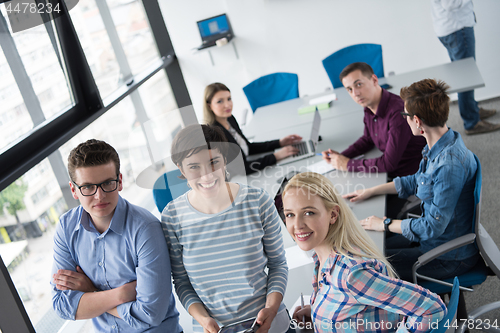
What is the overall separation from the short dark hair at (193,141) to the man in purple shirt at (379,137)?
1.32m

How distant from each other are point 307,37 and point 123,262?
166 inches

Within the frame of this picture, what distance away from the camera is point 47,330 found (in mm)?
2443

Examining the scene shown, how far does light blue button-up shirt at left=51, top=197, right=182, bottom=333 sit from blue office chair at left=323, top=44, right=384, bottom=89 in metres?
3.01

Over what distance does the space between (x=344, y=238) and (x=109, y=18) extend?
3714mm

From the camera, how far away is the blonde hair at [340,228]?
1341 mm

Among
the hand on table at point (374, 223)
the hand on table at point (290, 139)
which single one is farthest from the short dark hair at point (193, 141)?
the hand on table at point (290, 139)

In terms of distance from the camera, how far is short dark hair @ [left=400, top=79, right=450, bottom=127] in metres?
1.88

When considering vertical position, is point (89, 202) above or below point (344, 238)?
above

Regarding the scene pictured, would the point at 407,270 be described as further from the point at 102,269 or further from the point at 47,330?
the point at 47,330

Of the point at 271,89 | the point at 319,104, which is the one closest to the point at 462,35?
the point at 319,104

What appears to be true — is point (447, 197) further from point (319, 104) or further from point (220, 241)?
point (319, 104)

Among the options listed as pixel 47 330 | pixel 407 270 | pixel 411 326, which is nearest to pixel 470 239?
pixel 407 270

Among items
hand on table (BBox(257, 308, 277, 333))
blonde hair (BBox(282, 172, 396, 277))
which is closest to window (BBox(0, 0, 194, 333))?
blonde hair (BBox(282, 172, 396, 277))

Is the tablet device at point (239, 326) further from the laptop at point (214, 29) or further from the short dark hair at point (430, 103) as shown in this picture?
the laptop at point (214, 29)
